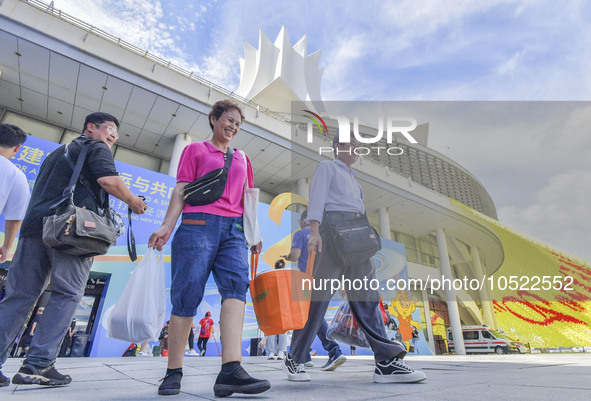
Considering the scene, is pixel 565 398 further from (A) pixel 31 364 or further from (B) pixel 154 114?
(B) pixel 154 114

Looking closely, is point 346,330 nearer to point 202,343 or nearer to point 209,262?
point 209,262

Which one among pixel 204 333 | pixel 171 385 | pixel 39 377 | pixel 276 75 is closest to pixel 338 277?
pixel 171 385

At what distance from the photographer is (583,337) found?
2102cm

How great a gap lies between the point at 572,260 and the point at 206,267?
26120 millimetres

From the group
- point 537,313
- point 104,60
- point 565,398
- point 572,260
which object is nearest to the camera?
point 565,398

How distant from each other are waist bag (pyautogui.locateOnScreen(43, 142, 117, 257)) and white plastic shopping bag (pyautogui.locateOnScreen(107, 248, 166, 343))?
411 mm

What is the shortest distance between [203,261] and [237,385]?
1.72 feet

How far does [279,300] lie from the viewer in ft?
5.30

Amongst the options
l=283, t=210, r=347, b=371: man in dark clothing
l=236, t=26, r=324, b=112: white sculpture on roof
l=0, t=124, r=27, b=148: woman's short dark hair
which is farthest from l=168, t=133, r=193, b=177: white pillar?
l=236, t=26, r=324, b=112: white sculpture on roof

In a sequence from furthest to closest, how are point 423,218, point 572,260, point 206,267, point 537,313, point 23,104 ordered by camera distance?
1. point 537,313
2. point 572,260
3. point 423,218
4. point 23,104
5. point 206,267

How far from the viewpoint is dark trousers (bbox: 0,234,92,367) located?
63.4 inches

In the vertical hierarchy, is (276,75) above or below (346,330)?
above

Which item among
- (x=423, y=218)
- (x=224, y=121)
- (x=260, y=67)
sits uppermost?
(x=260, y=67)

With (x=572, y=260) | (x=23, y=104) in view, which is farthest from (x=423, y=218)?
(x=23, y=104)
